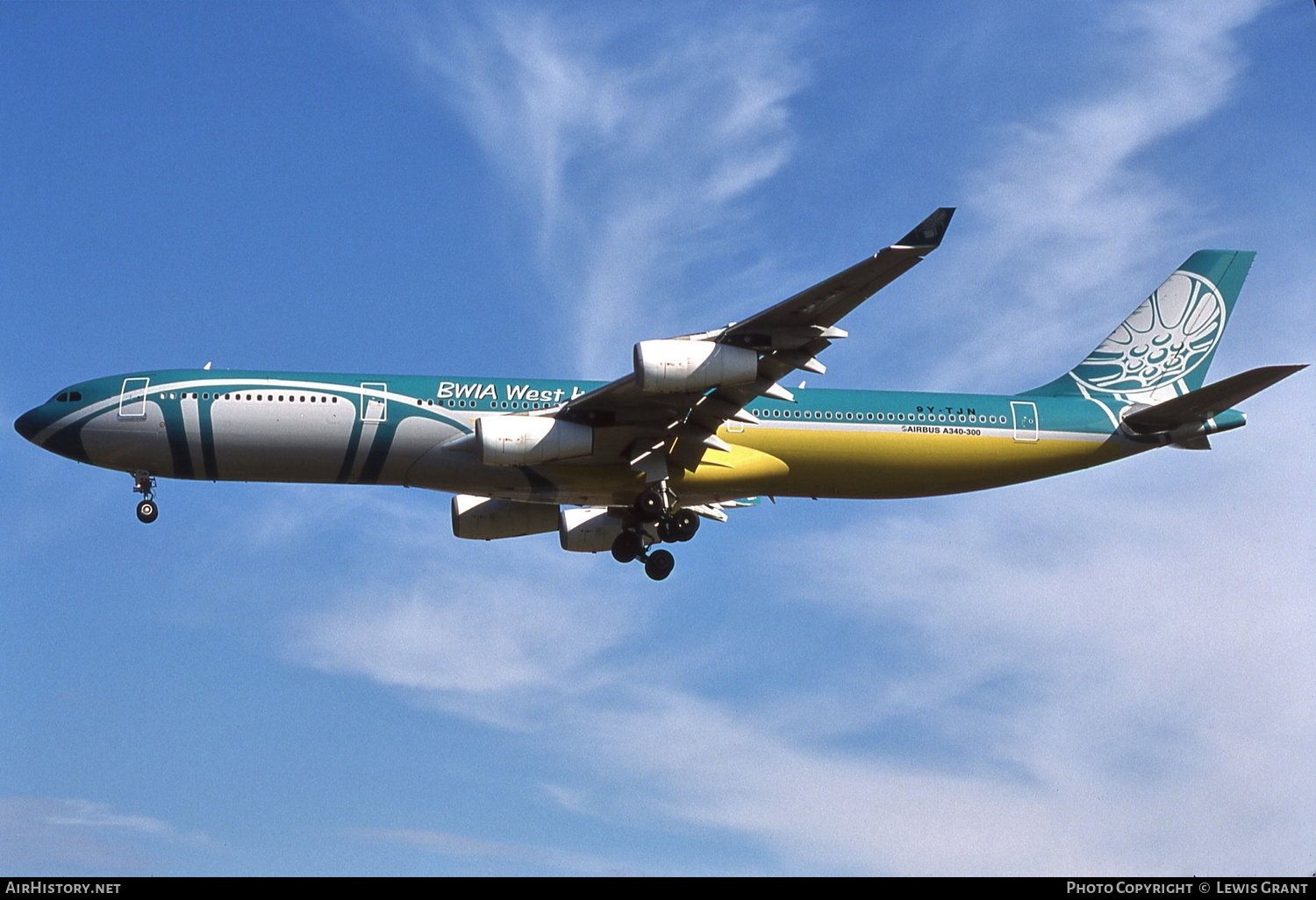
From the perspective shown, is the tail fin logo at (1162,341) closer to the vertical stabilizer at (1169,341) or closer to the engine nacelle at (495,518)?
the vertical stabilizer at (1169,341)

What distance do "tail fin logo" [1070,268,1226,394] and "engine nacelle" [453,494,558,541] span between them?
50.0 ft

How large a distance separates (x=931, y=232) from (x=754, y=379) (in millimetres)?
5586

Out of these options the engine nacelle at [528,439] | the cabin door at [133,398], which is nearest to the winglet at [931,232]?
the engine nacelle at [528,439]

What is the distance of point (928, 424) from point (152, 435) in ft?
61.5

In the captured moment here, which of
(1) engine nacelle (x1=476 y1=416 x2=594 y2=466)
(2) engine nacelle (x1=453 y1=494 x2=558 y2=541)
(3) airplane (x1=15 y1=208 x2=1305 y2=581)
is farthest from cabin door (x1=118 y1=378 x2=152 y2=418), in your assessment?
(2) engine nacelle (x1=453 y1=494 x2=558 y2=541)

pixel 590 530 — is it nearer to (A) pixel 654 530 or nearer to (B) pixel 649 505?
(A) pixel 654 530

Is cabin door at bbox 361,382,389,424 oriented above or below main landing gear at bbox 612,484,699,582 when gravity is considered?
above

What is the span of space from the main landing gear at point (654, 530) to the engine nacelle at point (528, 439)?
8.99 ft

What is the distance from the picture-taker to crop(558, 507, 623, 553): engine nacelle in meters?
39.5

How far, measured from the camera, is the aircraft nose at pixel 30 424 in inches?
1330

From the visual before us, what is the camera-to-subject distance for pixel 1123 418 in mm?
36625

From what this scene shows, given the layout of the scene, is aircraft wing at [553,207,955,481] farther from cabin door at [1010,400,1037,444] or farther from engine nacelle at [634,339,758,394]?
cabin door at [1010,400,1037,444]

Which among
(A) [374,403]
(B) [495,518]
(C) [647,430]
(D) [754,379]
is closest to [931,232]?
(D) [754,379]
